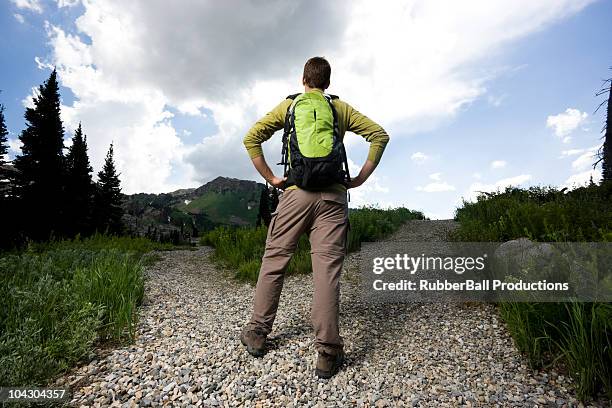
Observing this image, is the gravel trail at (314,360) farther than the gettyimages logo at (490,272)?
No

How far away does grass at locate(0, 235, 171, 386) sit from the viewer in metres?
3.35

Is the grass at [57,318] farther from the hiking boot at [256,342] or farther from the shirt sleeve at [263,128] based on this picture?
the shirt sleeve at [263,128]

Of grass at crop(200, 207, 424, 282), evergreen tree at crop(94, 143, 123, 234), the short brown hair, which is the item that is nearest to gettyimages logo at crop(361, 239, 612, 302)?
grass at crop(200, 207, 424, 282)

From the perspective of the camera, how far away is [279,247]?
3715mm

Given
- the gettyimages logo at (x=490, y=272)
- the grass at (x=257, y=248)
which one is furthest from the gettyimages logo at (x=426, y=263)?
the grass at (x=257, y=248)

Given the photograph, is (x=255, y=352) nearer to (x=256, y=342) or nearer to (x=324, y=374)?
(x=256, y=342)

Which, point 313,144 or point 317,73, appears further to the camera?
point 317,73

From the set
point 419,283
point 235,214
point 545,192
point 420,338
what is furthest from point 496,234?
point 235,214

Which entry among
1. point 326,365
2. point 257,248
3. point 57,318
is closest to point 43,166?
point 257,248

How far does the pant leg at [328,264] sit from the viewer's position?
3.40m

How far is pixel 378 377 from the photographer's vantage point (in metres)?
3.45

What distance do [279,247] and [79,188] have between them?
37.2 metres

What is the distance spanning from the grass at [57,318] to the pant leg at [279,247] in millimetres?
1619

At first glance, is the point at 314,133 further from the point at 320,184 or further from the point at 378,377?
the point at 378,377
